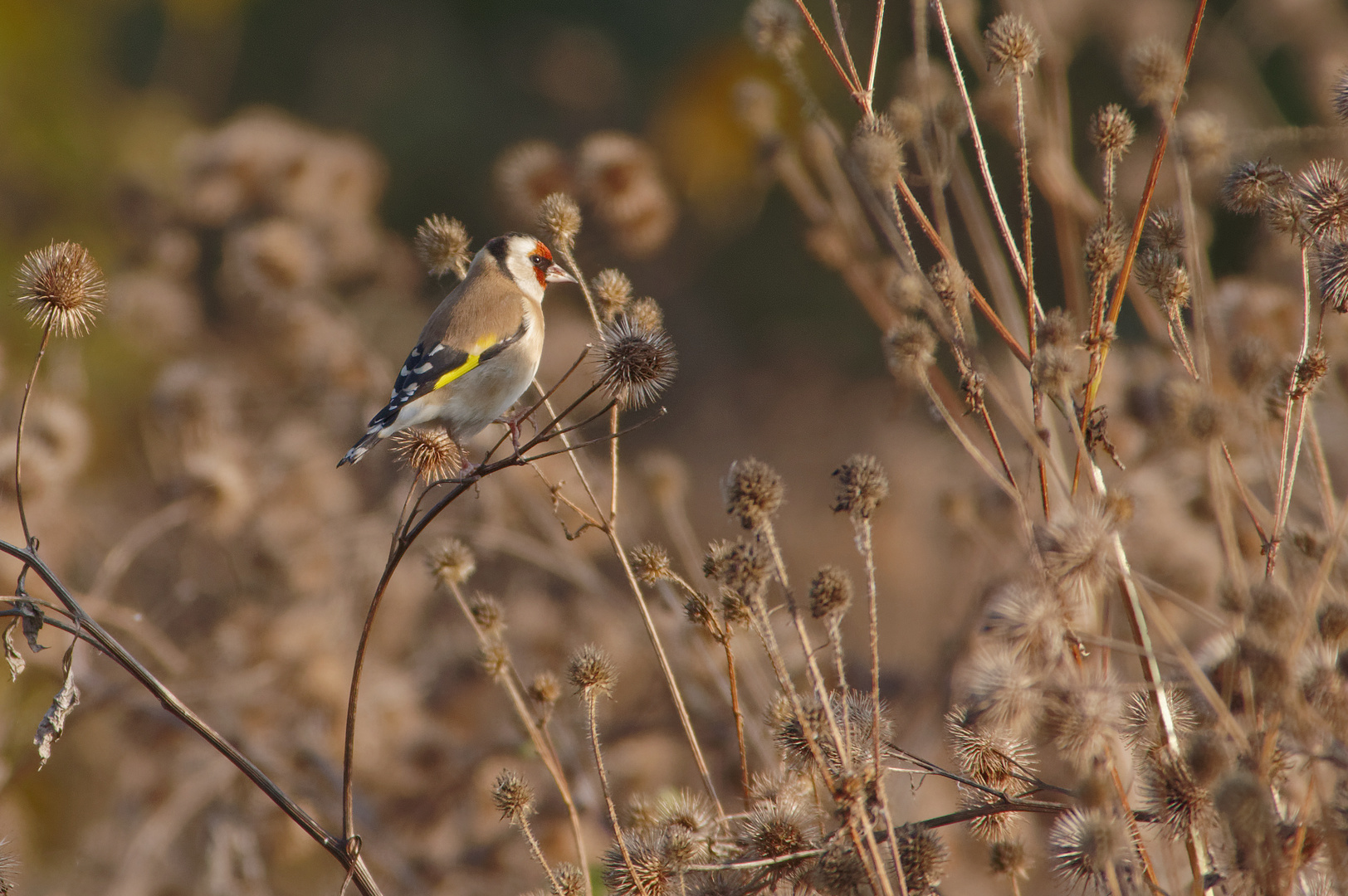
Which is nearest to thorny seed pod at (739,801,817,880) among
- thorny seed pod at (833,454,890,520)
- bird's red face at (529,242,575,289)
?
thorny seed pod at (833,454,890,520)

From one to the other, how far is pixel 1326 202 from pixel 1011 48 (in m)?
0.76

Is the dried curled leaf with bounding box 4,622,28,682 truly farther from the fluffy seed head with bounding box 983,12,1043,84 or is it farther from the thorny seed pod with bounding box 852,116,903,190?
the fluffy seed head with bounding box 983,12,1043,84

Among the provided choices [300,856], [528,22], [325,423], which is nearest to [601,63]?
[528,22]

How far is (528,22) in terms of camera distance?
16.7m

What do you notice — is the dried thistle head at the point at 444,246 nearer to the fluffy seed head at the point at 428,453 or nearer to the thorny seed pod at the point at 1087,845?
the fluffy seed head at the point at 428,453

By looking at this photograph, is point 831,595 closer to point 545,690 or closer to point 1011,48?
point 545,690

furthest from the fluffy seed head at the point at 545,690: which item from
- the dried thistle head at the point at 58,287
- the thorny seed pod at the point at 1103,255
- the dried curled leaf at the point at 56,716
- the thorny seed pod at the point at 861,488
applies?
the thorny seed pod at the point at 1103,255

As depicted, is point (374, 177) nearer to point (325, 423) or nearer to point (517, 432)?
point (325, 423)

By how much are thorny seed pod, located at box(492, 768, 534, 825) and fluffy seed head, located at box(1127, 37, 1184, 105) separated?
2111 millimetres

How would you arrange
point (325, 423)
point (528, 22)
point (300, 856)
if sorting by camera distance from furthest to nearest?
point (528, 22) < point (325, 423) < point (300, 856)

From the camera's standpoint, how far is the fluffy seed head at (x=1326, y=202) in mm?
2318

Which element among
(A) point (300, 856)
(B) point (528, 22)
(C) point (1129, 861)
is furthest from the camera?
(B) point (528, 22)

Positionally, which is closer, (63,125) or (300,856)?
(300,856)

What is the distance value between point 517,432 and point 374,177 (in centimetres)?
379
